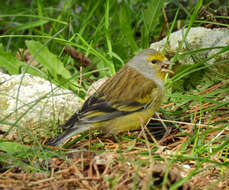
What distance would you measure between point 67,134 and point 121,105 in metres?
0.63

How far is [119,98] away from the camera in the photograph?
3885mm

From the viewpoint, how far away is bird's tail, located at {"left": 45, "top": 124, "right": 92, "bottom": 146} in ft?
11.5

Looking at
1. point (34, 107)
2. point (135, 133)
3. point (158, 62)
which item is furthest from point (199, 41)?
point (34, 107)

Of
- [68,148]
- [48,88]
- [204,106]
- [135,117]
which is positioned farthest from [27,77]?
[204,106]

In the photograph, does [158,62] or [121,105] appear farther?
[158,62]

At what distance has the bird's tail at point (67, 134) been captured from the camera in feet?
11.5

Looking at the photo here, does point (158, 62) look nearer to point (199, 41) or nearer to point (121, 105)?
point (121, 105)

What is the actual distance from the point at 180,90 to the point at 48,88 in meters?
1.52

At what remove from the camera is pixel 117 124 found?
387 cm

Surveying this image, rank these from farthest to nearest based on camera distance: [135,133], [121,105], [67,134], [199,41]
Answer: [199,41], [135,133], [121,105], [67,134]

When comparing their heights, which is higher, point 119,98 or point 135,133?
point 119,98

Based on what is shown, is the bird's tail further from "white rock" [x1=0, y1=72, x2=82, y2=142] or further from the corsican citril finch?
"white rock" [x1=0, y1=72, x2=82, y2=142]

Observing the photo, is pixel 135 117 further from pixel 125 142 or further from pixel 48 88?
pixel 48 88

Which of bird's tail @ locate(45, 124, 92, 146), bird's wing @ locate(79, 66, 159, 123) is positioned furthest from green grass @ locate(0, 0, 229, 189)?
bird's wing @ locate(79, 66, 159, 123)
